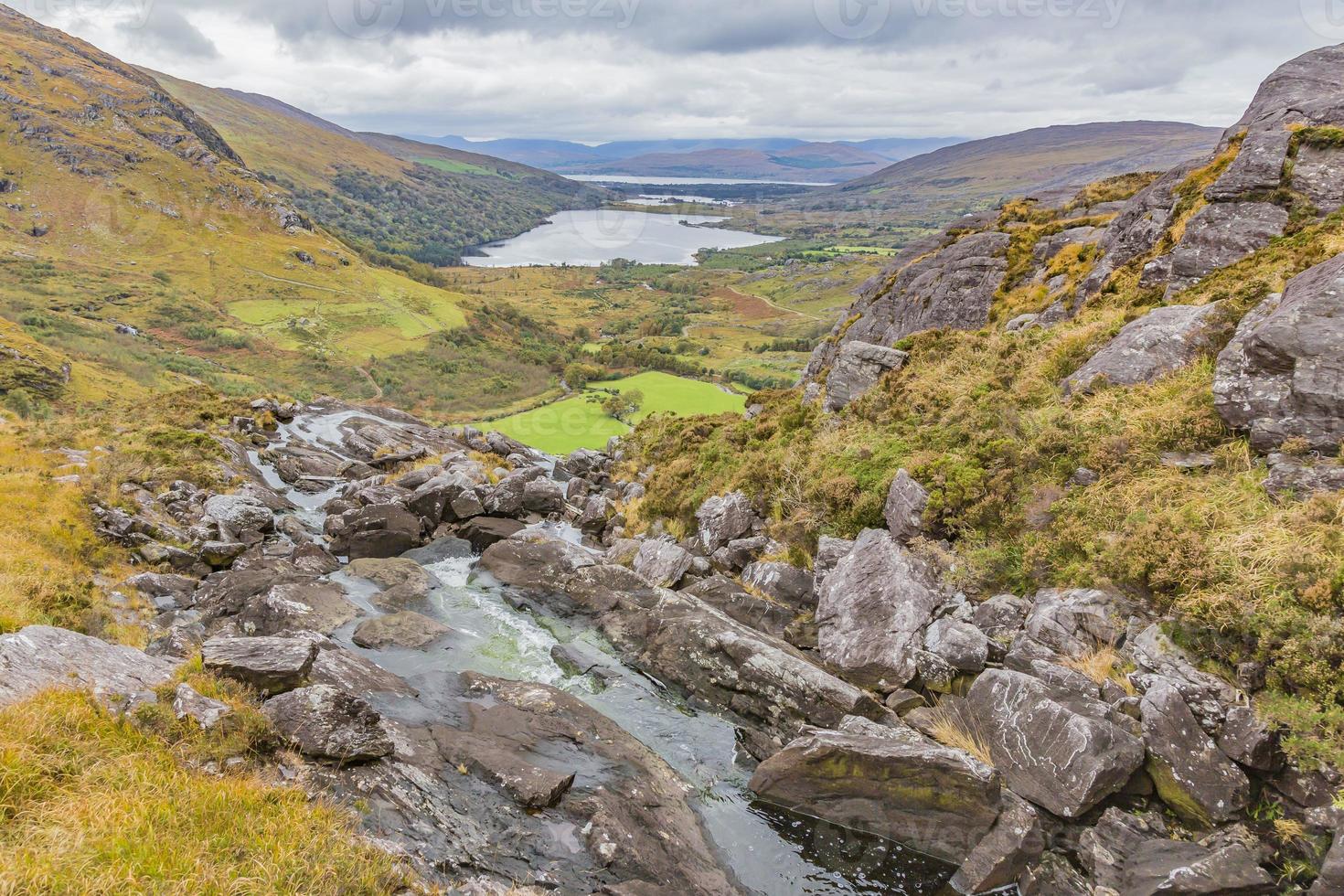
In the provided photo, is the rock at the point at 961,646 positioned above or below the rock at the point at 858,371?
below

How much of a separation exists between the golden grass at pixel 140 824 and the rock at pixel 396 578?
1241 centimetres

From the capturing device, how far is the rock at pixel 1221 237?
1973 centimetres

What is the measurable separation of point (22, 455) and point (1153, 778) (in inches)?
1418

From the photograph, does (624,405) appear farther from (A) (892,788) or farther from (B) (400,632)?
(A) (892,788)

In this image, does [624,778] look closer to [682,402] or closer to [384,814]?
[384,814]

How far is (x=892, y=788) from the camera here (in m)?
11.0

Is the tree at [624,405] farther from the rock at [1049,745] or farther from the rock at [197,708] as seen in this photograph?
the rock at [197,708]

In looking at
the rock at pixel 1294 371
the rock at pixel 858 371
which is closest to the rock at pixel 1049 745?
the rock at pixel 1294 371

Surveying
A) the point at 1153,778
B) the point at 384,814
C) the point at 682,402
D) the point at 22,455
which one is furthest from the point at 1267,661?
the point at 682,402

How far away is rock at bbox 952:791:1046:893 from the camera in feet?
32.1

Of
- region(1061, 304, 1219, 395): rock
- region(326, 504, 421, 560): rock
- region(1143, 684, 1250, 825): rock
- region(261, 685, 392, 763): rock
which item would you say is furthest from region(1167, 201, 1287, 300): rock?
region(326, 504, 421, 560): rock

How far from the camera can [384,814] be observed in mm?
9953

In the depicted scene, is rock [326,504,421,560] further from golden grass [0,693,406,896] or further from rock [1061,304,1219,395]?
rock [1061,304,1219,395]

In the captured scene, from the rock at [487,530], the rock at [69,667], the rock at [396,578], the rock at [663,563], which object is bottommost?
the rock at [487,530]
